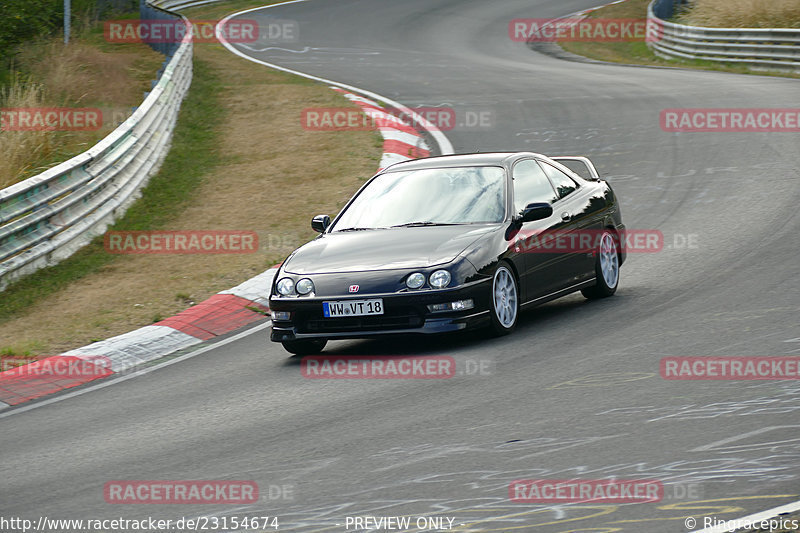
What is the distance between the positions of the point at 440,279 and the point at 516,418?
205 centimetres

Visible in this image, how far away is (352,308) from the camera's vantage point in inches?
336

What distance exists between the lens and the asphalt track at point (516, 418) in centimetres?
534

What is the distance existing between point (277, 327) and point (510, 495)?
3.95 meters

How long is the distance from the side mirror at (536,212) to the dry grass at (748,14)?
2084cm

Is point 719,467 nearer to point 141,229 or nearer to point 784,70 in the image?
point 141,229

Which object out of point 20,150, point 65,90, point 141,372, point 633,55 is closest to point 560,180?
point 141,372

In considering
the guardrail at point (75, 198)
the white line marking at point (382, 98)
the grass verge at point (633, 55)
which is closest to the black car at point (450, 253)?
the guardrail at point (75, 198)

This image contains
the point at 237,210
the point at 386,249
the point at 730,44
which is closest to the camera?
the point at 386,249

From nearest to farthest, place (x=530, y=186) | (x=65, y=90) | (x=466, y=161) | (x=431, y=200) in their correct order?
1. (x=431, y=200)
2. (x=530, y=186)
3. (x=466, y=161)
4. (x=65, y=90)

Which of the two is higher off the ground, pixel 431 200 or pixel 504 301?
pixel 431 200

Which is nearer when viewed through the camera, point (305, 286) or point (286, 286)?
point (305, 286)

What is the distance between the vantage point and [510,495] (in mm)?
5316

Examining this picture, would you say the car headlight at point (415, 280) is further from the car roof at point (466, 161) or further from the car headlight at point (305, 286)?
the car roof at point (466, 161)

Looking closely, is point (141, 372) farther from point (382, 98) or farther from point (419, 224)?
point (382, 98)
